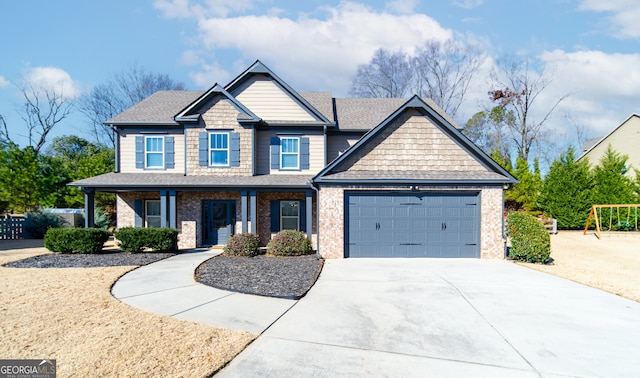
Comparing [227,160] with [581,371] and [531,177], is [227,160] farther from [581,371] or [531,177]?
[531,177]

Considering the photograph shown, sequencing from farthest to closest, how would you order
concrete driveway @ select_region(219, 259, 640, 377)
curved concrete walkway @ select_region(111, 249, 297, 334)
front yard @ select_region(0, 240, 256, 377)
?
curved concrete walkway @ select_region(111, 249, 297, 334) → concrete driveway @ select_region(219, 259, 640, 377) → front yard @ select_region(0, 240, 256, 377)

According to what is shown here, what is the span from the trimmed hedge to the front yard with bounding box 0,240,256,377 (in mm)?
5408

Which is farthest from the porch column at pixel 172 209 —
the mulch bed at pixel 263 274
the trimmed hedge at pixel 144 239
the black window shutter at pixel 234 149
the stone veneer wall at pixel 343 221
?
the stone veneer wall at pixel 343 221

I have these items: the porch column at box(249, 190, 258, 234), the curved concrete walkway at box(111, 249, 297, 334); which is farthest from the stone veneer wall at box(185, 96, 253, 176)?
the curved concrete walkway at box(111, 249, 297, 334)

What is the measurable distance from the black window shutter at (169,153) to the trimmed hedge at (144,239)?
391 centimetres

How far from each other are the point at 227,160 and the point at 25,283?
8.47 m

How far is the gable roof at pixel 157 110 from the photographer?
15867mm

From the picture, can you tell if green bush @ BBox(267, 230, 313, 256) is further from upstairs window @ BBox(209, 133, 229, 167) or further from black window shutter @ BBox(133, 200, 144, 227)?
black window shutter @ BBox(133, 200, 144, 227)

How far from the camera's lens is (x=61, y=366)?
4.13 metres

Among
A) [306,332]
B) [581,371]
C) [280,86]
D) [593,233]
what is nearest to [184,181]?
[280,86]

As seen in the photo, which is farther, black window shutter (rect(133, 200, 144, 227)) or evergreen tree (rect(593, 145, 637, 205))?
Answer: evergreen tree (rect(593, 145, 637, 205))

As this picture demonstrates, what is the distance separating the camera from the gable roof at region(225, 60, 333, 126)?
52.1 feet

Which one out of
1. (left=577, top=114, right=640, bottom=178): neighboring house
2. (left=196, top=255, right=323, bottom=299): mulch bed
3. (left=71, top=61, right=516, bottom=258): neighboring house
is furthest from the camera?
(left=577, top=114, right=640, bottom=178): neighboring house

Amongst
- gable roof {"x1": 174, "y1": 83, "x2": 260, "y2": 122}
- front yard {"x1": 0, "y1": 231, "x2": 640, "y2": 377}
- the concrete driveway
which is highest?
A: gable roof {"x1": 174, "y1": 83, "x2": 260, "y2": 122}
